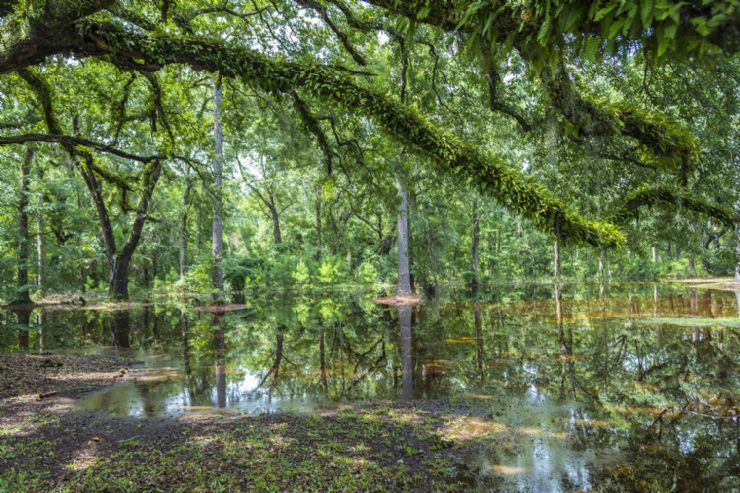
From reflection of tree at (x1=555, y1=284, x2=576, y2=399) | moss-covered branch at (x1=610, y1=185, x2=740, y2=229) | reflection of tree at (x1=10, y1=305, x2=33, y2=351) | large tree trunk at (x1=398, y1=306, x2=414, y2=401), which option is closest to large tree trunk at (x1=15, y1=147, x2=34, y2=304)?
reflection of tree at (x1=10, y1=305, x2=33, y2=351)

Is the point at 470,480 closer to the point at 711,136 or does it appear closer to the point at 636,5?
the point at 636,5

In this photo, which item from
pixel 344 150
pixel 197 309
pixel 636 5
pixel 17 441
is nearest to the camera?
pixel 636 5

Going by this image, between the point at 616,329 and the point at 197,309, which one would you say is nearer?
the point at 616,329

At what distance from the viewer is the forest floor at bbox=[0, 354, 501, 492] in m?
4.15

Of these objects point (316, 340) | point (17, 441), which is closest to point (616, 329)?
point (316, 340)

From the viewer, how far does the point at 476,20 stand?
9.75 feet

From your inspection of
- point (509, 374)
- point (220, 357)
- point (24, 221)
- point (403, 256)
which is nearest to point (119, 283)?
point (24, 221)

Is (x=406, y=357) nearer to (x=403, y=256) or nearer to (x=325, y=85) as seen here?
(x=325, y=85)

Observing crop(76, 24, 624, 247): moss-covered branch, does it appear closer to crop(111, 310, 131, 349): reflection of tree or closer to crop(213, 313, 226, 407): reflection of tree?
crop(213, 313, 226, 407): reflection of tree

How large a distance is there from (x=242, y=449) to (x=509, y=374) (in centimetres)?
531

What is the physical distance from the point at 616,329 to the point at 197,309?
1795 centimetres

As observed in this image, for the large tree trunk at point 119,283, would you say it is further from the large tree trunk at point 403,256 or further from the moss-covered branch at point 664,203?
the moss-covered branch at point 664,203

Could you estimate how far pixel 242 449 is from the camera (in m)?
4.88

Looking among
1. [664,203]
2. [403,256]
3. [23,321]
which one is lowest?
[23,321]
